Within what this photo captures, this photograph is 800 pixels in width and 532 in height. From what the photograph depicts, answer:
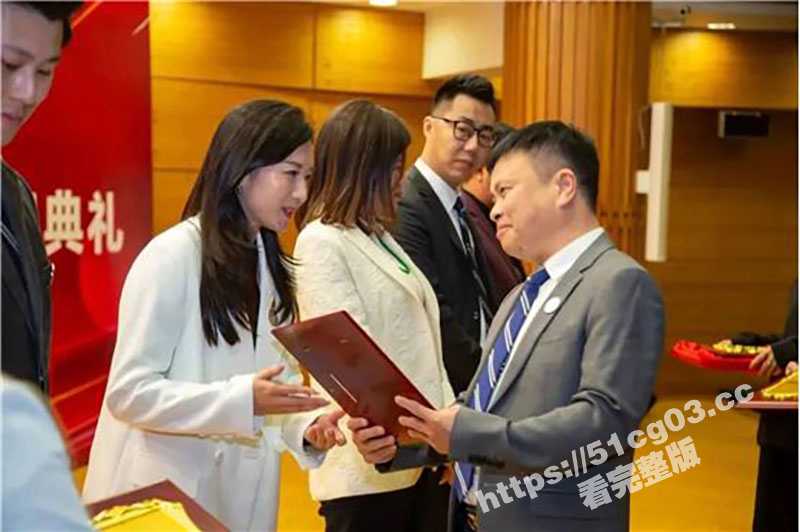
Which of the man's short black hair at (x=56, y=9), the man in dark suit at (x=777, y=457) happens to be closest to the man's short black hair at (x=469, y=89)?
the man in dark suit at (x=777, y=457)

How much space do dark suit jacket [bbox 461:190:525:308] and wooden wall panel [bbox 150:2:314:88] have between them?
391 centimetres

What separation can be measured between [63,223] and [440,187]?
2.35 metres

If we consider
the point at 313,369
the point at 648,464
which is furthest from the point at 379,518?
the point at 648,464

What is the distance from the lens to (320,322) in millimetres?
1586

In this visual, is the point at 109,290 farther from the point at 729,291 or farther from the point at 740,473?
the point at 729,291

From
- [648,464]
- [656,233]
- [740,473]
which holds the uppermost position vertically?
[656,233]

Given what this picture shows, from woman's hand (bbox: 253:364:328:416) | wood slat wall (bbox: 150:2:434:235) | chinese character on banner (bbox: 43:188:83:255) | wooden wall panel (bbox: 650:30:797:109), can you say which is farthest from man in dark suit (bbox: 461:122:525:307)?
wooden wall panel (bbox: 650:30:797:109)

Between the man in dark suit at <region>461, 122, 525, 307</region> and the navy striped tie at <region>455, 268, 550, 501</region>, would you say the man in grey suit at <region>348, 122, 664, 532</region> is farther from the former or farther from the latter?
the man in dark suit at <region>461, 122, 525, 307</region>

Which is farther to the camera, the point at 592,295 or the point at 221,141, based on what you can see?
the point at 221,141

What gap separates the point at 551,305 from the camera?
5.73ft

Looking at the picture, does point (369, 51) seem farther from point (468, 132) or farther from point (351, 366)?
point (351, 366)

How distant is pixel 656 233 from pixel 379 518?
2564mm

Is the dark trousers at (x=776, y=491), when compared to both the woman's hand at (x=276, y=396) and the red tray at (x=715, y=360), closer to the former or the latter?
the red tray at (x=715, y=360)

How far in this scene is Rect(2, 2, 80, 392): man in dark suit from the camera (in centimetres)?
98
